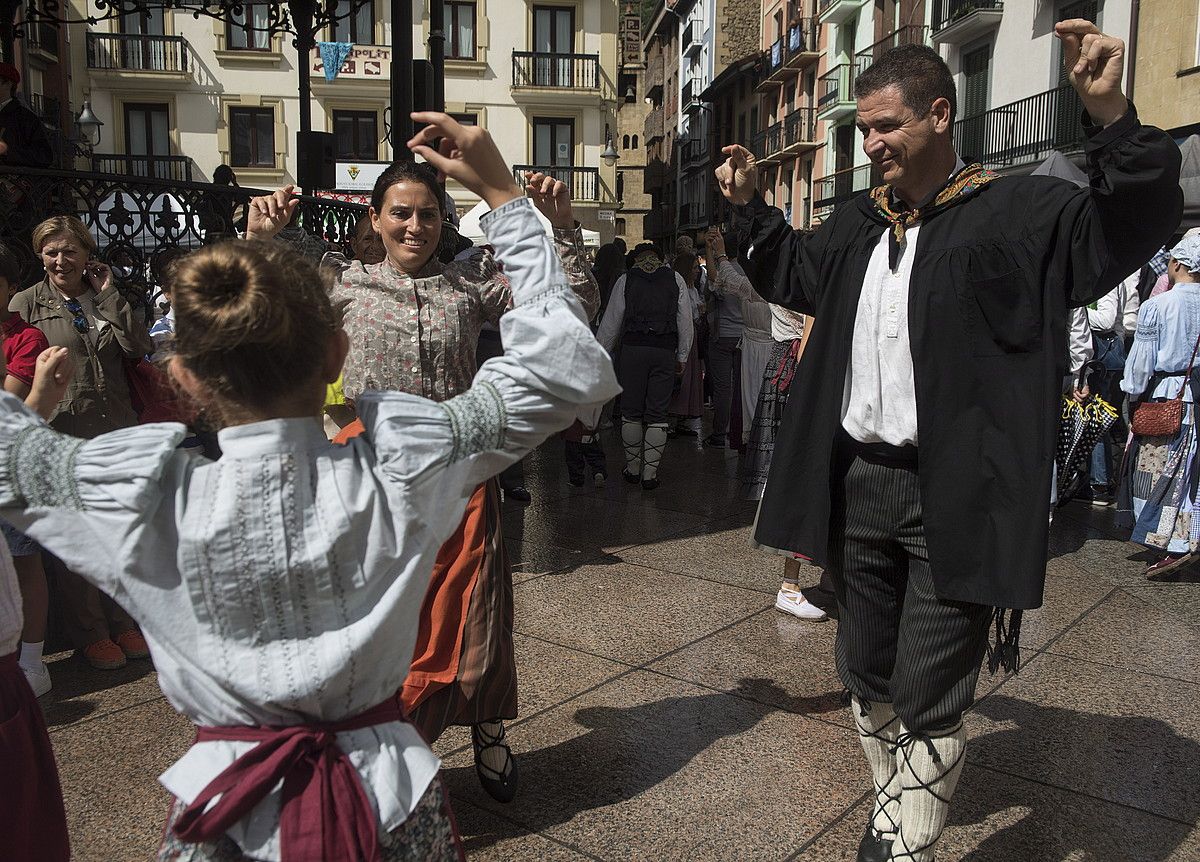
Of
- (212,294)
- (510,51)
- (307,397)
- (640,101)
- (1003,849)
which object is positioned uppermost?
(640,101)

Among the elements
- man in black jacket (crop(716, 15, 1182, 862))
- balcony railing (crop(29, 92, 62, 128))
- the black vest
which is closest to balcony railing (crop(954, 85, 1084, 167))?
the black vest

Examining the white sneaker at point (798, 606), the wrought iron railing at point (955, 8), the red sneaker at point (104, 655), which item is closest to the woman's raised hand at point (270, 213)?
the red sneaker at point (104, 655)

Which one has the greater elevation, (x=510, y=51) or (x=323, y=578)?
(x=510, y=51)

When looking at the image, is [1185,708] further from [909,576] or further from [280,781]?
[280,781]

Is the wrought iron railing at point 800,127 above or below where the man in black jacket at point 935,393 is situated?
above

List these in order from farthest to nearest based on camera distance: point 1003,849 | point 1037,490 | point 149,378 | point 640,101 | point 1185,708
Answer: point 640,101, point 149,378, point 1185,708, point 1003,849, point 1037,490

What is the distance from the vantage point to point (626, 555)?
6.43m

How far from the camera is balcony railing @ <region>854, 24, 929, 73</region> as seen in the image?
86.0 ft

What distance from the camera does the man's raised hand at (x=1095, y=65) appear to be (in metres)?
2.28

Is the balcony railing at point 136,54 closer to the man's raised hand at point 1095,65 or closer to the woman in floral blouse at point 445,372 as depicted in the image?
the woman in floral blouse at point 445,372

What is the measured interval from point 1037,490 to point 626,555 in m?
4.05

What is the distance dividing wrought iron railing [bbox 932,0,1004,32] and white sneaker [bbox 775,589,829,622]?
20.8 m

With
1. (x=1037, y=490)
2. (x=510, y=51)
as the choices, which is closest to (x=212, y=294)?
(x=1037, y=490)

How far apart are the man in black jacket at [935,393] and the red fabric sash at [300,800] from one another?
162cm
